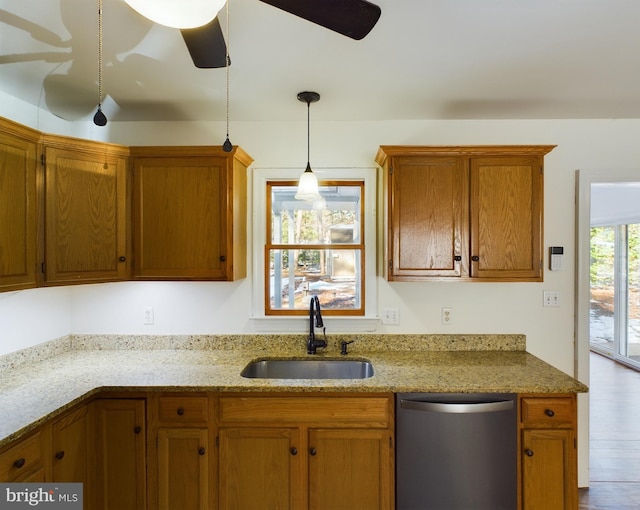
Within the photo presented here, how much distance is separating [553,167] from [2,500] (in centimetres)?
339

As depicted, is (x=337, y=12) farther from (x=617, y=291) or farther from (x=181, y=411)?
(x=617, y=291)

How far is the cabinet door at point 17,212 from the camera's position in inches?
65.7

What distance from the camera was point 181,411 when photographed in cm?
181

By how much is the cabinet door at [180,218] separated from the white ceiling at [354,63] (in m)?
0.43

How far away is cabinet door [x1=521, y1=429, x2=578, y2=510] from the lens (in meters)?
1.76

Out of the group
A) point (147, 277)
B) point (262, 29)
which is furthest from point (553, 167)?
point (147, 277)

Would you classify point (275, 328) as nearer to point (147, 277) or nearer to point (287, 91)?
point (147, 277)

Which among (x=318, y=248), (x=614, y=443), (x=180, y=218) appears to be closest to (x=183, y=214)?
(x=180, y=218)

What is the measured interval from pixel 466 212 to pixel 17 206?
7.82ft

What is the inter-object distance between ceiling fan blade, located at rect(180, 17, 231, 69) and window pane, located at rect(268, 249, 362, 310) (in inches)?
55.0

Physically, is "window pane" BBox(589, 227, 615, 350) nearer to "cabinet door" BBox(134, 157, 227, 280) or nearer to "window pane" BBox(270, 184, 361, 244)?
"window pane" BBox(270, 184, 361, 244)

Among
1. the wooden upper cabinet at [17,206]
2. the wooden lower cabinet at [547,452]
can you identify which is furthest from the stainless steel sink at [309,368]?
the wooden upper cabinet at [17,206]

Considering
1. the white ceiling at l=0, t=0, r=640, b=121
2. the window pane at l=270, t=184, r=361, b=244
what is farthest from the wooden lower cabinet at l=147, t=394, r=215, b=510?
the white ceiling at l=0, t=0, r=640, b=121

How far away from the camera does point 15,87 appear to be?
1962mm
